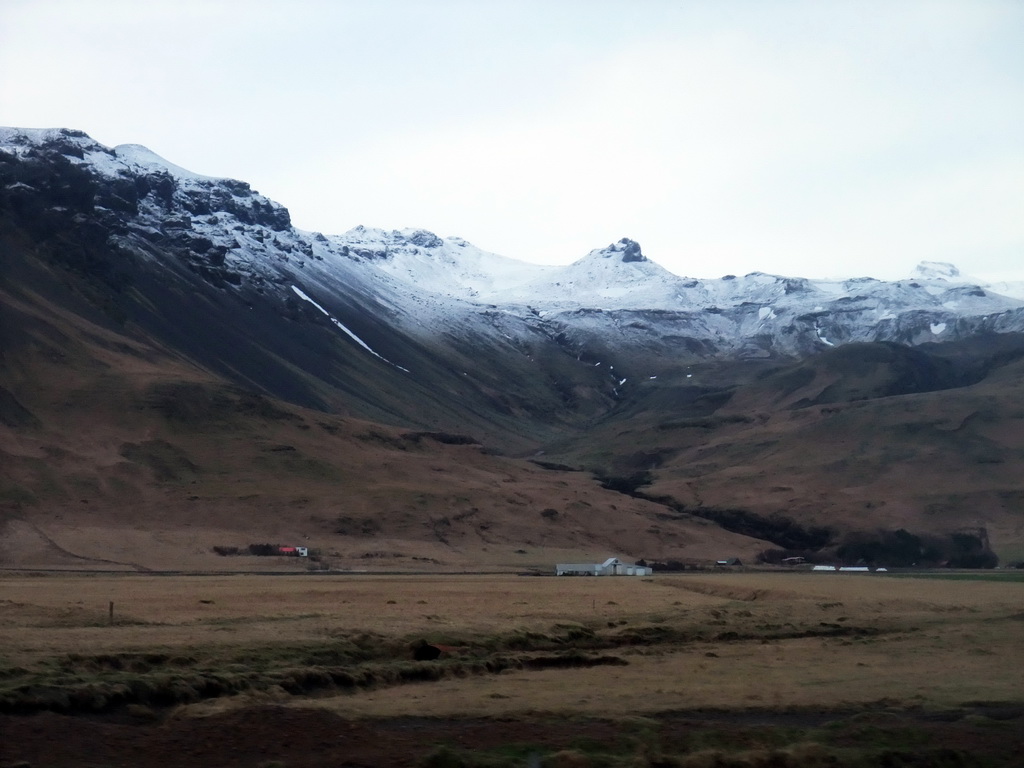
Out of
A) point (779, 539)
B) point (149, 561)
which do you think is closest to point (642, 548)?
point (779, 539)

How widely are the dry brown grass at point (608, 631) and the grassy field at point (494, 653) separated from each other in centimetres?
11

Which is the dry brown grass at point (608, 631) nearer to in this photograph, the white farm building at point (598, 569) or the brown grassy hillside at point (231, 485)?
the white farm building at point (598, 569)

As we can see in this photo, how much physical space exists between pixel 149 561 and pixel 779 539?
61155 mm

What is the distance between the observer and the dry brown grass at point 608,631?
1073 inches

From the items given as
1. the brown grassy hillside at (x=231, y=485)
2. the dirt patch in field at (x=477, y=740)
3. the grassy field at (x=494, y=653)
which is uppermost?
Result: the brown grassy hillside at (x=231, y=485)

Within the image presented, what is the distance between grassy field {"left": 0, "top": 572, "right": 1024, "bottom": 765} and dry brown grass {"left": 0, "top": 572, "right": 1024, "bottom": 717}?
11 cm

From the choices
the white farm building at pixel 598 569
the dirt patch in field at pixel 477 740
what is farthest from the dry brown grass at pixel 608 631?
the white farm building at pixel 598 569

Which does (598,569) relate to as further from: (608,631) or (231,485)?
(608,631)

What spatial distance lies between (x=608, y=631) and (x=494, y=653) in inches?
263

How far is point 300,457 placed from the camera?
121812mm

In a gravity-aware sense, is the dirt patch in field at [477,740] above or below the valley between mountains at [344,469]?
below

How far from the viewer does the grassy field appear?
25.6 meters

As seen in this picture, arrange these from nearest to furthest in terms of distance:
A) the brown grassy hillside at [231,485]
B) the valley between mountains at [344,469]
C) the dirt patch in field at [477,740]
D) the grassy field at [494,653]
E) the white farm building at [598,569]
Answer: the dirt patch in field at [477,740] → the grassy field at [494,653] → the white farm building at [598,569] → the brown grassy hillside at [231,485] → the valley between mountains at [344,469]

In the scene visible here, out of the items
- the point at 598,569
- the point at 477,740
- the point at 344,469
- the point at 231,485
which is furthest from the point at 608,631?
the point at 344,469
